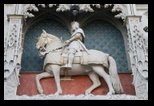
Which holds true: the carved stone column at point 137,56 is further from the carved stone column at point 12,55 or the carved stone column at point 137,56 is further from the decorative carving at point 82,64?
the carved stone column at point 12,55

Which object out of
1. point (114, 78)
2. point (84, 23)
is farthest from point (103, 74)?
point (84, 23)

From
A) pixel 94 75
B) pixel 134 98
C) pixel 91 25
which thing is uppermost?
pixel 91 25

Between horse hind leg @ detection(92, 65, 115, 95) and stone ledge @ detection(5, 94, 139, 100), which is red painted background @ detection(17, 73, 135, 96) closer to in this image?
horse hind leg @ detection(92, 65, 115, 95)

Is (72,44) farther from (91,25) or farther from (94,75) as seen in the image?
(91,25)

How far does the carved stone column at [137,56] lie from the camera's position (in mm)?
6707

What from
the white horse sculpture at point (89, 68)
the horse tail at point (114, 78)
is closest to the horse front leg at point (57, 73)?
the white horse sculpture at point (89, 68)

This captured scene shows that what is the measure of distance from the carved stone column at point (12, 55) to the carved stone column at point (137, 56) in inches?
103

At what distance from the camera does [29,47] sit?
8.24 m

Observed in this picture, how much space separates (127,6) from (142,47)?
1.44 m

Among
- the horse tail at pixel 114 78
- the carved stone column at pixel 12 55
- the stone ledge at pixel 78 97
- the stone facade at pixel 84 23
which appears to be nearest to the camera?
the stone ledge at pixel 78 97

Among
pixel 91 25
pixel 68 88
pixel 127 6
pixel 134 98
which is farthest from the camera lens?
pixel 91 25

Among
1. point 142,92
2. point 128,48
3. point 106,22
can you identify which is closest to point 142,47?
point 128,48

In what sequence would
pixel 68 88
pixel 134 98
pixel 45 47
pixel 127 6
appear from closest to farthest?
pixel 134 98
pixel 68 88
pixel 45 47
pixel 127 6

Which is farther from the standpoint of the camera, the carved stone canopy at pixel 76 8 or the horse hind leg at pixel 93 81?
the carved stone canopy at pixel 76 8
